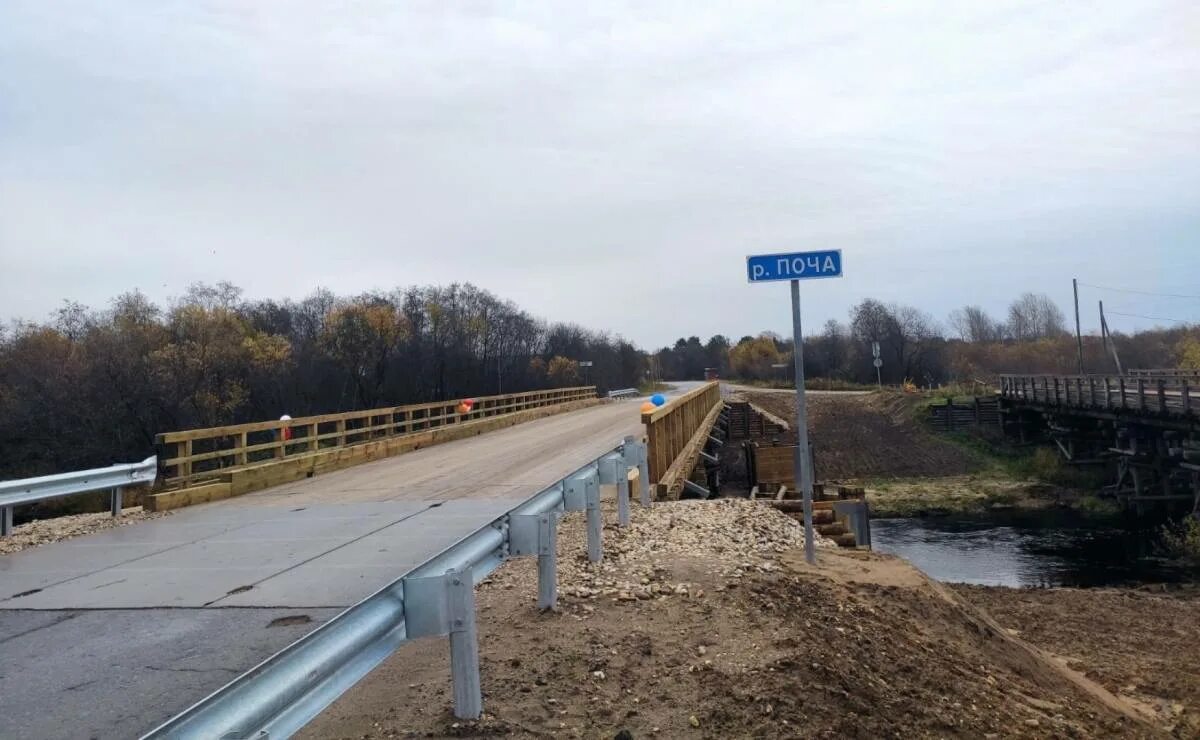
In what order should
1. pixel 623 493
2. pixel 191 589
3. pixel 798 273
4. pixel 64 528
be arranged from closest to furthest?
pixel 191 589, pixel 798 273, pixel 623 493, pixel 64 528

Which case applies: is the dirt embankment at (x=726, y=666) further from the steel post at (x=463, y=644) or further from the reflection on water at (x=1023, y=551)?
the reflection on water at (x=1023, y=551)

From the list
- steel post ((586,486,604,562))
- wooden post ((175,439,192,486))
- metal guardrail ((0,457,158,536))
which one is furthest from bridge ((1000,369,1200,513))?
metal guardrail ((0,457,158,536))

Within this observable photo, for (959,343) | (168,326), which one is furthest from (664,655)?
(959,343)

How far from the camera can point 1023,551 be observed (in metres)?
26.7

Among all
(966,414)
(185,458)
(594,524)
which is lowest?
(966,414)

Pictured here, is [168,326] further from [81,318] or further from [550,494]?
[550,494]

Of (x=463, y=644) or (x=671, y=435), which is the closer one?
(x=463, y=644)

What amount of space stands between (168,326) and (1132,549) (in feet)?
157

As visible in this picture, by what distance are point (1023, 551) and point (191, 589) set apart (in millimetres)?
25179

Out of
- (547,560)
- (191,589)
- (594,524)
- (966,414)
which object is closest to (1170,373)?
(966,414)

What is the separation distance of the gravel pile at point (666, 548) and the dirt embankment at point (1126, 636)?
3234 mm

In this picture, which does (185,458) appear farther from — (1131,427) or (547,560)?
(1131,427)

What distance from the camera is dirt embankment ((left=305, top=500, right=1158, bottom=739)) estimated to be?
4773 millimetres

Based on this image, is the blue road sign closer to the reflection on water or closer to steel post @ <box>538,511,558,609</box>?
steel post @ <box>538,511,558,609</box>
